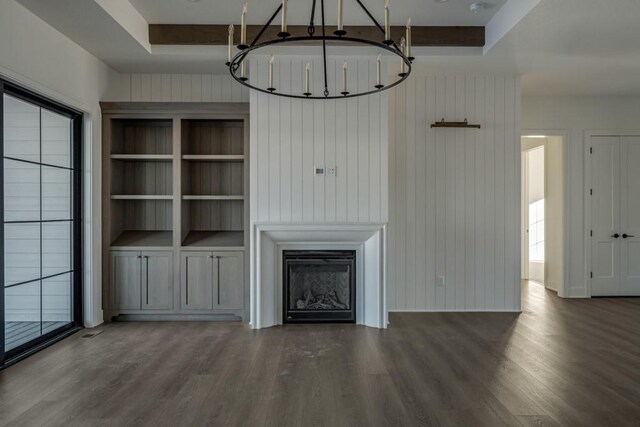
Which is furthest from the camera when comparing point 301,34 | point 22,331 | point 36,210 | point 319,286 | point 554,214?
point 554,214

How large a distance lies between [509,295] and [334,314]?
2.18 m

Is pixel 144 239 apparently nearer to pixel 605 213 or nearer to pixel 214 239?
pixel 214 239

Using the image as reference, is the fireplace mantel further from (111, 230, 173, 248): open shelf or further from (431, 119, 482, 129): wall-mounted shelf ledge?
(431, 119, 482, 129): wall-mounted shelf ledge

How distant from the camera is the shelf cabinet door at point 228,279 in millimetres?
4723

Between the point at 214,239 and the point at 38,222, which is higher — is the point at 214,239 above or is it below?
below

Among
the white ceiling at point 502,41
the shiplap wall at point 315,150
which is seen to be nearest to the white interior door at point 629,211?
the white ceiling at point 502,41

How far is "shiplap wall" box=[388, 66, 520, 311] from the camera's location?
5109 millimetres

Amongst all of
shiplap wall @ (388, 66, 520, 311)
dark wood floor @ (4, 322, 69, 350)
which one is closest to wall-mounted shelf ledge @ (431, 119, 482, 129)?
shiplap wall @ (388, 66, 520, 311)

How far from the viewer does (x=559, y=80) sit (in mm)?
5285

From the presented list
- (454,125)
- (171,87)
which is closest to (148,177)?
(171,87)

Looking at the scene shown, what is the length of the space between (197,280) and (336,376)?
2.24 metres

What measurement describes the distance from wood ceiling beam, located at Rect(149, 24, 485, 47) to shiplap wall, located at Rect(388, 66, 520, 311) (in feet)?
2.54

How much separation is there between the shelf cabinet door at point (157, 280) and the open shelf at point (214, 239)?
29 cm

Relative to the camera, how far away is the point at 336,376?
3119mm
